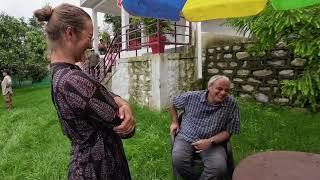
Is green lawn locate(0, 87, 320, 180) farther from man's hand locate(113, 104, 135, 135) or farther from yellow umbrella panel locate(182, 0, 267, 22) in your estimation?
man's hand locate(113, 104, 135, 135)

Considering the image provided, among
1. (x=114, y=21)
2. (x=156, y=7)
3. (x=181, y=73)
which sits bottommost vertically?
(x=181, y=73)

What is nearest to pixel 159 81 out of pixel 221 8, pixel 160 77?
pixel 160 77

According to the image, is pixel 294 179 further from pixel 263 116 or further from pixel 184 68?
pixel 184 68

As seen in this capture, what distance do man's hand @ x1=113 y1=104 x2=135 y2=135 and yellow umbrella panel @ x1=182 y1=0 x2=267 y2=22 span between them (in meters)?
1.60

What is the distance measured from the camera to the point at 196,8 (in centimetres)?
360

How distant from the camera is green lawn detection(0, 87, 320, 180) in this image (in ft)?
19.4

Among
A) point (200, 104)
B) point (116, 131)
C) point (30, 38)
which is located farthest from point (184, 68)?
point (30, 38)

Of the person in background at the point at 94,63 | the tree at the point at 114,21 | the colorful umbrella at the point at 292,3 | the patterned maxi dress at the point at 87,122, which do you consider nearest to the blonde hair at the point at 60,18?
the patterned maxi dress at the point at 87,122

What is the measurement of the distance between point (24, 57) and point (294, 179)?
81.8ft

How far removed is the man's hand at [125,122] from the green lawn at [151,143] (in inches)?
130

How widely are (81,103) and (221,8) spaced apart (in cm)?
183

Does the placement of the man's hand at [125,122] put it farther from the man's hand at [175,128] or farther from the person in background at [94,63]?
the person in background at [94,63]

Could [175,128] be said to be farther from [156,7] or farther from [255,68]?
[255,68]

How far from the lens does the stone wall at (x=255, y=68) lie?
8.55 metres
